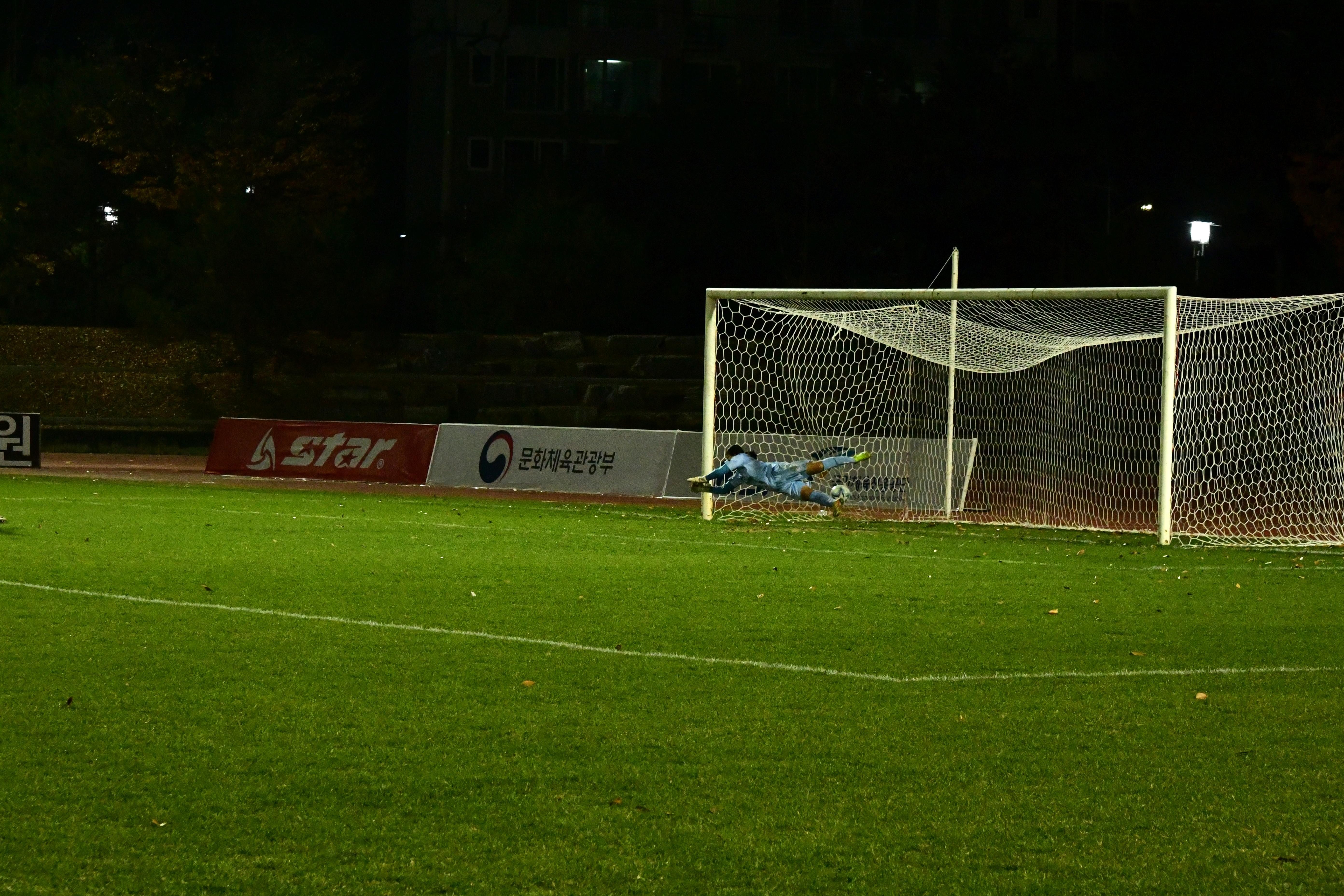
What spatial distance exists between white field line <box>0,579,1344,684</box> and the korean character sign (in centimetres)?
1873

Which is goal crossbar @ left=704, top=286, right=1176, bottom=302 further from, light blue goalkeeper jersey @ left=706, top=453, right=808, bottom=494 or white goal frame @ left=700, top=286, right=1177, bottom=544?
light blue goalkeeper jersey @ left=706, top=453, right=808, bottom=494

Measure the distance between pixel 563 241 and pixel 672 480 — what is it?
766 inches

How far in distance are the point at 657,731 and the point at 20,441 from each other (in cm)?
2259

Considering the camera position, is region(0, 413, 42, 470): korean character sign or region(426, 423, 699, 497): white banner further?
region(0, 413, 42, 470): korean character sign

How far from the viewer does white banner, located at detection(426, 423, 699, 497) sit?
22.5 metres

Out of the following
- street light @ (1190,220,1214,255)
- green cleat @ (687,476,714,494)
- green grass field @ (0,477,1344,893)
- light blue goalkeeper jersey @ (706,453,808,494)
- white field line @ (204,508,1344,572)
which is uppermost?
street light @ (1190,220,1214,255)

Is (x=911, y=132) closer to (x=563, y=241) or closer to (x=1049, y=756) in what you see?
(x=563, y=241)

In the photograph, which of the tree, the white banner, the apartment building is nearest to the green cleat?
the white banner

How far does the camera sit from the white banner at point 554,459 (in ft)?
73.8

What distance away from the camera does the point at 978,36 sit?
149 feet

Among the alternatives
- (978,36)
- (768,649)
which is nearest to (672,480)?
(768,649)

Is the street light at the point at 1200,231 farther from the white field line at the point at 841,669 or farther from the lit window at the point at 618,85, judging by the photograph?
the lit window at the point at 618,85

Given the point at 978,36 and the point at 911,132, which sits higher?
A: the point at 978,36

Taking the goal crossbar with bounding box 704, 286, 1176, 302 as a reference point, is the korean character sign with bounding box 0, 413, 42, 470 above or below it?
below
